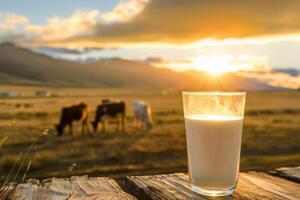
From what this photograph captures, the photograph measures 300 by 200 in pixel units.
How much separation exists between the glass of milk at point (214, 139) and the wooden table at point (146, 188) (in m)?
0.07

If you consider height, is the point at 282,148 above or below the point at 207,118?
below

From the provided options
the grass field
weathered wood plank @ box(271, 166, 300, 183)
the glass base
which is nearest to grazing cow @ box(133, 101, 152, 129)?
the grass field

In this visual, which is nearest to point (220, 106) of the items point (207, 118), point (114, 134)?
point (207, 118)

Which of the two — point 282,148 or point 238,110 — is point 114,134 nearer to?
point 282,148

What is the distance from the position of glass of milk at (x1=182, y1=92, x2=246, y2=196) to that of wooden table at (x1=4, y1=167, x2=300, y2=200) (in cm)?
7

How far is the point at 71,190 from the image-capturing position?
176 centimetres

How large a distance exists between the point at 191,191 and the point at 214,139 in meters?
0.22

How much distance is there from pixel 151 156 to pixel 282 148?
4.84 metres

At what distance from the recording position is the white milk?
5.98ft

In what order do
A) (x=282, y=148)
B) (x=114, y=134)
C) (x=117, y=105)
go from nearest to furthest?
(x=282, y=148) → (x=114, y=134) → (x=117, y=105)

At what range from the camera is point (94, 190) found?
1750mm

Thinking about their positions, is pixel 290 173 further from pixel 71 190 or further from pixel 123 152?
pixel 123 152

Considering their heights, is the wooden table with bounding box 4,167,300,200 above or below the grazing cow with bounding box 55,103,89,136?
above

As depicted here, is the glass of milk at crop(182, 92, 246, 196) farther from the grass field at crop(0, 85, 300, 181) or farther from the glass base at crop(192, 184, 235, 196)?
the grass field at crop(0, 85, 300, 181)
